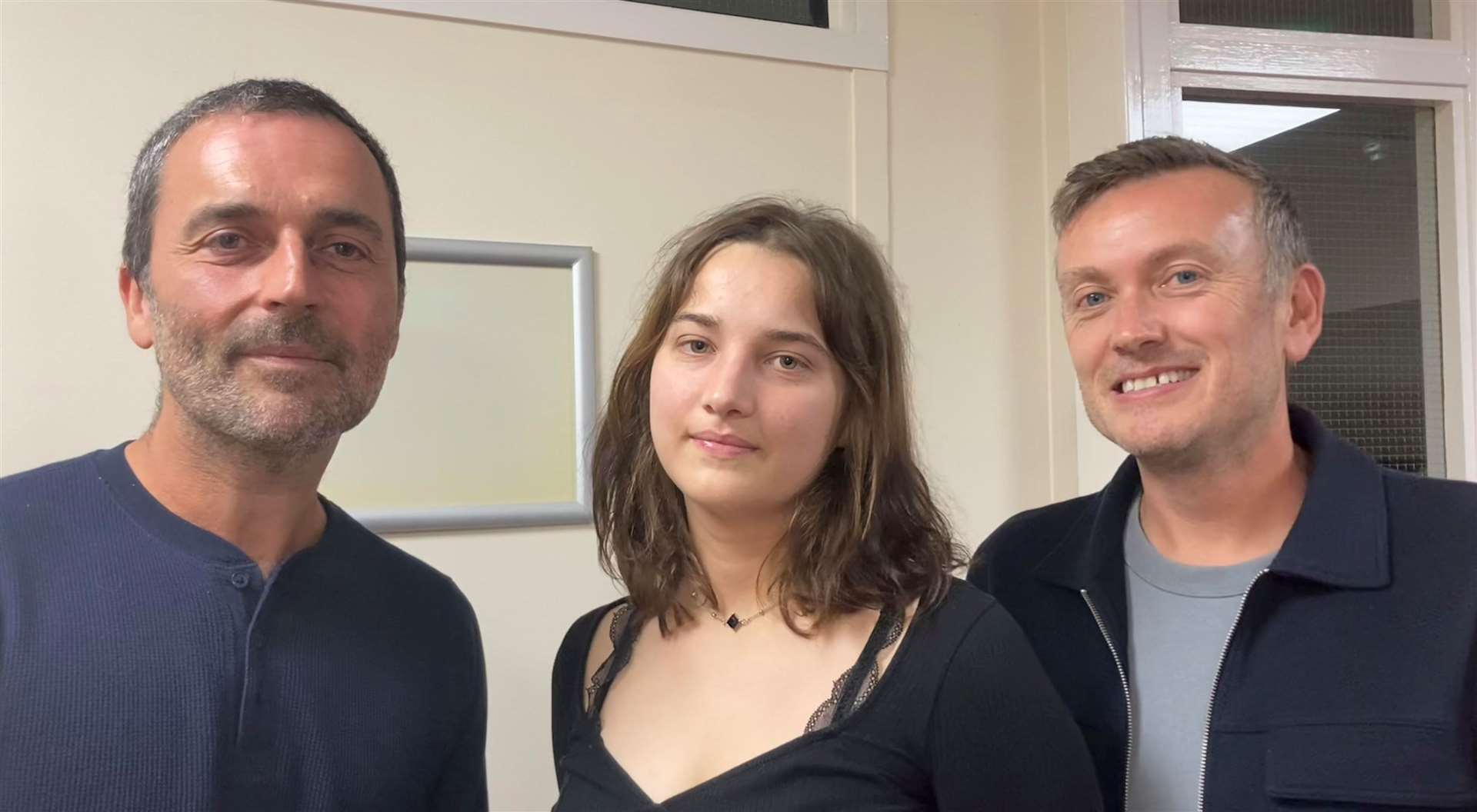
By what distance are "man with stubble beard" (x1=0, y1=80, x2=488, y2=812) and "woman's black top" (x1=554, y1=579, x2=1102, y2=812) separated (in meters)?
0.35

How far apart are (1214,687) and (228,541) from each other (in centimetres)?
118

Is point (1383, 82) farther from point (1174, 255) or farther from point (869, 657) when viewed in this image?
point (869, 657)

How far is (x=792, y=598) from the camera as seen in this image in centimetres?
125

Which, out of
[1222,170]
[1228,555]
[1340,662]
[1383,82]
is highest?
[1383,82]

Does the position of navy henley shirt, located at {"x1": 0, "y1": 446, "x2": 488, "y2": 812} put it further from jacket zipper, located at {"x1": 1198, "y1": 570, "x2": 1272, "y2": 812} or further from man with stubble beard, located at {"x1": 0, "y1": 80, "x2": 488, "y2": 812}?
jacket zipper, located at {"x1": 1198, "y1": 570, "x2": 1272, "y2": 812}

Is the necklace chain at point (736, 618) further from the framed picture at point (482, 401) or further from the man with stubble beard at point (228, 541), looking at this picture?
the framed picture at point (482, 401)

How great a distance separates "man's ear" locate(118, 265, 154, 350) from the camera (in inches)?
48.6

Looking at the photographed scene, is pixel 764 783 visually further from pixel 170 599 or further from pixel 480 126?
pixel 480 126

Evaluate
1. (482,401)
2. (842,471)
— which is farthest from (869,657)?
(482,401)

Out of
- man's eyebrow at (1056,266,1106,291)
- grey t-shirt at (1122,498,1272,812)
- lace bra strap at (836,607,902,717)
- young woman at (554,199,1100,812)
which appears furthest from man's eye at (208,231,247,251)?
grey t-shirt at (1122,498,1272,812)

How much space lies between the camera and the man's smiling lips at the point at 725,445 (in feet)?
3.92

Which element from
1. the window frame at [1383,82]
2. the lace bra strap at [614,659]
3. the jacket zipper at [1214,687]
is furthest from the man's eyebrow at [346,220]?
the window frame at [1383,82]

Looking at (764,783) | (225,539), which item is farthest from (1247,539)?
(225,539)

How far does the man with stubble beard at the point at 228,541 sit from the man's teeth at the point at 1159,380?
0.96 metres
